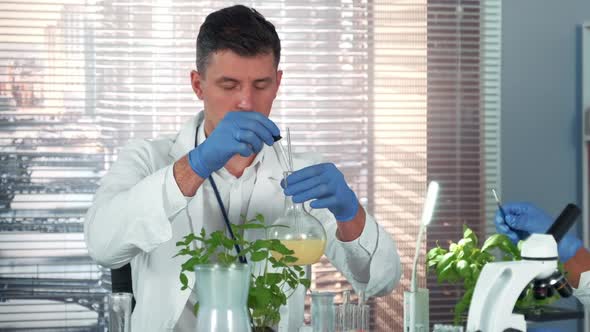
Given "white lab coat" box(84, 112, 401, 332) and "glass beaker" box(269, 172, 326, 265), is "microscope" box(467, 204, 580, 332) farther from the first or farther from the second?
"white lab coat" box(84, 112, 401, 332)

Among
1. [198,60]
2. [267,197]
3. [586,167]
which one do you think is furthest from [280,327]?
[586,167]

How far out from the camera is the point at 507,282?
1.34 m

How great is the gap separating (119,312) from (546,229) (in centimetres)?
109

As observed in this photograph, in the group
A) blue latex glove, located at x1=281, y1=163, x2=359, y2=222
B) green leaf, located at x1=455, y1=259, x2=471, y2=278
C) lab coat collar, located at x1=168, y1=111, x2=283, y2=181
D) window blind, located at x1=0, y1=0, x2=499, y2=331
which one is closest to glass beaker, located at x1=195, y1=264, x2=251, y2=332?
blue latex glove, located at x1=281, y1=163, x2=359, y2=222

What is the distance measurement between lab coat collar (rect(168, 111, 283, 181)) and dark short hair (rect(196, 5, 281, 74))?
0.60 feet

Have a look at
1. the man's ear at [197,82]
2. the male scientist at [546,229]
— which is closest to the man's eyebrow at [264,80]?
the man's ear at [197,82]

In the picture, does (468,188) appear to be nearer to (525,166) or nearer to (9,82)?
(525,166)

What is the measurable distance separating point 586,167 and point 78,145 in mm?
2127

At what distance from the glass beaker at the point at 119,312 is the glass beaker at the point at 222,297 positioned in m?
0.31

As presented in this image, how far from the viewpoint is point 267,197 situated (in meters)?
2.24

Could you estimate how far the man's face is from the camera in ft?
6.81

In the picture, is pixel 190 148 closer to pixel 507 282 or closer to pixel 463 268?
pixel 463 268

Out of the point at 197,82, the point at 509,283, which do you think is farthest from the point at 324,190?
the point at 509,283

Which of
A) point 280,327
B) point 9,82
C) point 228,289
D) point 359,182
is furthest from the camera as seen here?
point 359,182
